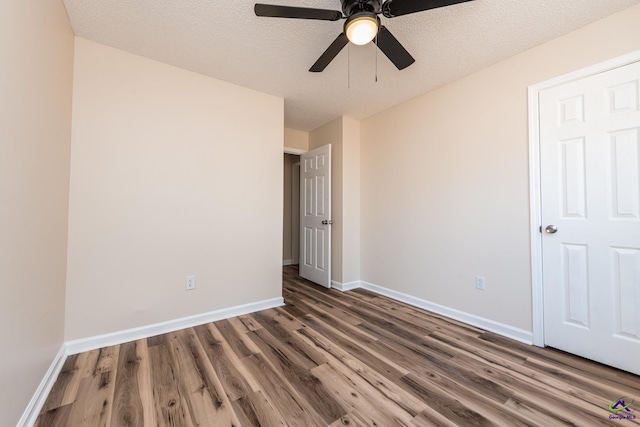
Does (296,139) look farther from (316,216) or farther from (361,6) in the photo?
(361,6)

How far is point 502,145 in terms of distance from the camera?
2.26 metres

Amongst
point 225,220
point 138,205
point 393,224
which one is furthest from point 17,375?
point 393,224

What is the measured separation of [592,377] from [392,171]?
241 cm

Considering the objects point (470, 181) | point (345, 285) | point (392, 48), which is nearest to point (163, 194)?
point (392, 48)

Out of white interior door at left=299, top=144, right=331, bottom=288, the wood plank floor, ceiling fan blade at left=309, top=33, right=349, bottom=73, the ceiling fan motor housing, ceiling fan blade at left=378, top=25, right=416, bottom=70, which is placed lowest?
the wood plank floor

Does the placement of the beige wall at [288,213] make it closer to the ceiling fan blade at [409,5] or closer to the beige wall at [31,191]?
the beige wall at [31,191]

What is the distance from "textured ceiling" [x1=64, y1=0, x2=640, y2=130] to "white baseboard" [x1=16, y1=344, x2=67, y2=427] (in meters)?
2.36

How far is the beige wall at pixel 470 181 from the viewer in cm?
205

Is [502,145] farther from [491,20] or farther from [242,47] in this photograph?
[242,47]

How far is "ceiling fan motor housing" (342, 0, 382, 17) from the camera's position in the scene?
4.62ft

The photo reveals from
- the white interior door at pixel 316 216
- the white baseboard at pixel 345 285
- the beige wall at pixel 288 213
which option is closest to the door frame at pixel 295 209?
the beige wall at pixel 288 213

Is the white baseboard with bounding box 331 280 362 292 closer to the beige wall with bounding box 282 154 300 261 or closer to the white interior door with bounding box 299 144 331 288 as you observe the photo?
the white interior door with bounding box 299 144 331 288

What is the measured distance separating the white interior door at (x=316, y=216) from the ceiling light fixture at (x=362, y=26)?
2.03m

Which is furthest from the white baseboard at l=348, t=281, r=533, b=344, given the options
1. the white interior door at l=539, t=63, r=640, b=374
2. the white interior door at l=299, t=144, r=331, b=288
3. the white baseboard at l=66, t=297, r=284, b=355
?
the white baseboard at l=66, t=297, r=284, b=355
